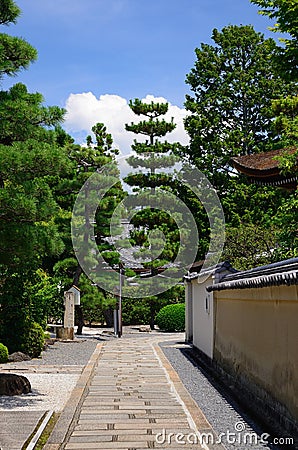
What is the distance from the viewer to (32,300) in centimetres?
1205

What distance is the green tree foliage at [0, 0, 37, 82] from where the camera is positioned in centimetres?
759

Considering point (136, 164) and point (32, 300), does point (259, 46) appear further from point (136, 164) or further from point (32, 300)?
point (32, 300)

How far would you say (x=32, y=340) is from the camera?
489 inches

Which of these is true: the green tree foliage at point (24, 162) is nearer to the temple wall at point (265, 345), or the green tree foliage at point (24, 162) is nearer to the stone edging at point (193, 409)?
the stone edging at point (193, 409)

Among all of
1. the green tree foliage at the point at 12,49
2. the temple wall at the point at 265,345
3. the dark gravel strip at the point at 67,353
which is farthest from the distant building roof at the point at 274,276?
the dark gravel strip at the point at 67,353

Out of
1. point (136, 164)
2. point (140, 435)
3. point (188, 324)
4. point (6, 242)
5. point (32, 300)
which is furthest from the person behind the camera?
point (136, 164)

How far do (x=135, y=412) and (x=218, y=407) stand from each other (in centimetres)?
109

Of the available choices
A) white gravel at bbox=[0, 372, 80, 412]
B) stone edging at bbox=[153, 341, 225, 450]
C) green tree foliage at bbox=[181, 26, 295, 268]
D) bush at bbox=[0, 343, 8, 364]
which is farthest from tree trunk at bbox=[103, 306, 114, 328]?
white gravel at bbox=[0, 372, 80, 412]

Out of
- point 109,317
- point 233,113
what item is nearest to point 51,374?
point 109,317

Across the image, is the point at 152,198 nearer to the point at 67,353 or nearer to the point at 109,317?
the point at 109,317

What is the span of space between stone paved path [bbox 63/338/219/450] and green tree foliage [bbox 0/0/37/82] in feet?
14.3

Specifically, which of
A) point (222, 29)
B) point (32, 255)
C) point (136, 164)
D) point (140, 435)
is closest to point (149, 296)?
point (136, 164)

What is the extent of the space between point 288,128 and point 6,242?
4.69m

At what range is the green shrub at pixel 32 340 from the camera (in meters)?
12.3
